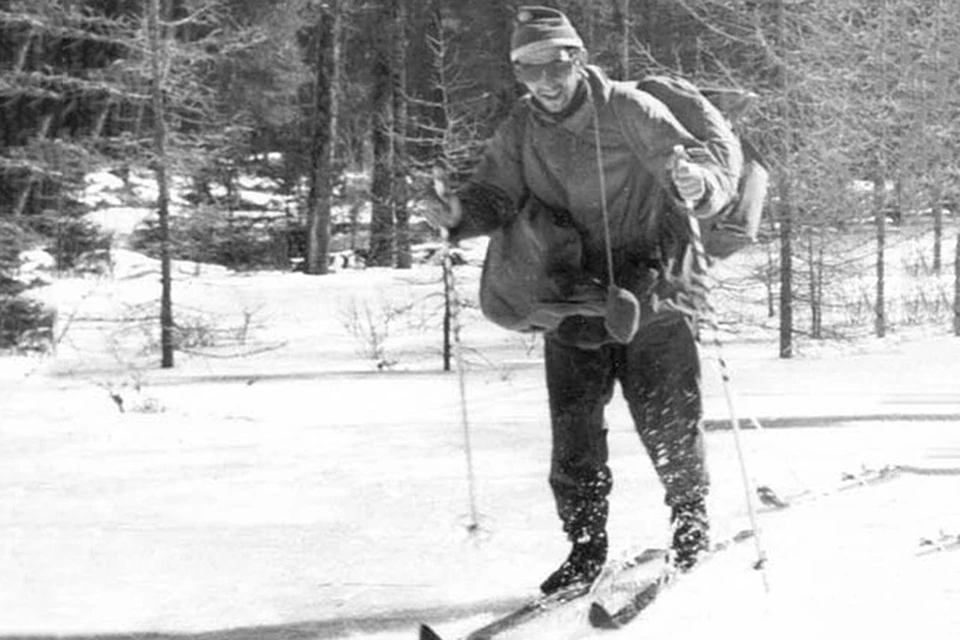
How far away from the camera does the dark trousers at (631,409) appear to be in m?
5.45

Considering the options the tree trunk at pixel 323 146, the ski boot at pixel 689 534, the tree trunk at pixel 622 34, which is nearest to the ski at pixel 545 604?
the ski boot at pixel 689 534

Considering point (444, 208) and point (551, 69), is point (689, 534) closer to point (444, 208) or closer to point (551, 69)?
point (444, 208)

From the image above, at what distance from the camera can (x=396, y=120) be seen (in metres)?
31.9

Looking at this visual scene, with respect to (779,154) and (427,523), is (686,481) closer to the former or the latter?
(427,523)

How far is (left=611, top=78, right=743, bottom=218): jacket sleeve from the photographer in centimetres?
508

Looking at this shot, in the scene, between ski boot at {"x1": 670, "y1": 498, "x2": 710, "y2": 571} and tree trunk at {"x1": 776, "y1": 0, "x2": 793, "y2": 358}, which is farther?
tree trunk at {"x1": 776, "y1": 0, "x2": 793, "y2": 358}

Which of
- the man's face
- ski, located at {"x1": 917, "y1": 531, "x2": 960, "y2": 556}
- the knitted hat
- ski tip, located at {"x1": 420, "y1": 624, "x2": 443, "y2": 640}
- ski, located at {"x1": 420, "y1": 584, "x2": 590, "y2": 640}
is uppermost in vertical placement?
the knitted hat

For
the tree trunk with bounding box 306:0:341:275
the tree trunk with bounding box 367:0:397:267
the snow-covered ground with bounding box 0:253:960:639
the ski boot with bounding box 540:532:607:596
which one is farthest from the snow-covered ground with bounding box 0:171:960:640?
the tree trunk with bounding box 306:0:341:275

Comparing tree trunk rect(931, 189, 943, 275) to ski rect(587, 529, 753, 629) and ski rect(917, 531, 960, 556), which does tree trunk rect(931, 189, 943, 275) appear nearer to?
ski rect(917, 531, 960, 556)

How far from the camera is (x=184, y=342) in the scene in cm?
2431

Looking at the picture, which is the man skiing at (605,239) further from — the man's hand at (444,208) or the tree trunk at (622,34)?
the tree trunk at (622,34)

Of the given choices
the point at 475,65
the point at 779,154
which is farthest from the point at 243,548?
the point at 475,65

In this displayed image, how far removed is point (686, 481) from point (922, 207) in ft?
90.2

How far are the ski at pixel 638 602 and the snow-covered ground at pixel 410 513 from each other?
0.05 metres
